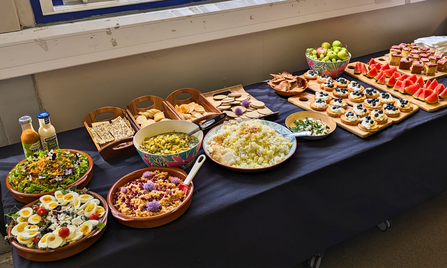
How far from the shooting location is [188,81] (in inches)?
83.7

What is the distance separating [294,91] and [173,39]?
30.0 inches

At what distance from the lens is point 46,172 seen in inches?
50.3

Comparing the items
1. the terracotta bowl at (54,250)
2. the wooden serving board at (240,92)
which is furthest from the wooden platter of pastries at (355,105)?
the terracotta bowl at (54,250)

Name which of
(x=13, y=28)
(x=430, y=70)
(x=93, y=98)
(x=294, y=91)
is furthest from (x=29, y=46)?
(x=430, y=70)

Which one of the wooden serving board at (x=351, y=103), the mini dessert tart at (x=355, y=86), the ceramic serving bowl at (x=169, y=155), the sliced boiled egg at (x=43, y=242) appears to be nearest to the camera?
the sliced boiled egg at (x=43, y=242)

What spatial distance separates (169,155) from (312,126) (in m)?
0.76

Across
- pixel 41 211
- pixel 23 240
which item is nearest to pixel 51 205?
pixel 41 211

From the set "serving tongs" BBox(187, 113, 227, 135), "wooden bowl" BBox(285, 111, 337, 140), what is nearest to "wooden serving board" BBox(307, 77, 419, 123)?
"wooden bowl" BBox(285, 111, 337, 140)

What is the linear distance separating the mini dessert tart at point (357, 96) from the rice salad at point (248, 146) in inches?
24.4

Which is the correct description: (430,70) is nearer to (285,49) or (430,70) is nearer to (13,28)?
(285,49)

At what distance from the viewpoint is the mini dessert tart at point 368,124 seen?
1650 millimetres

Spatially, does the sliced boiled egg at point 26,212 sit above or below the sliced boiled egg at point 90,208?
above

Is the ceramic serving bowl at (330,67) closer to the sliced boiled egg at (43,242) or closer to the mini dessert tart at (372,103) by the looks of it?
the mini dessert tart at (372,103)

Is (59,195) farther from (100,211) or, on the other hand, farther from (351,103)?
(351,103)
